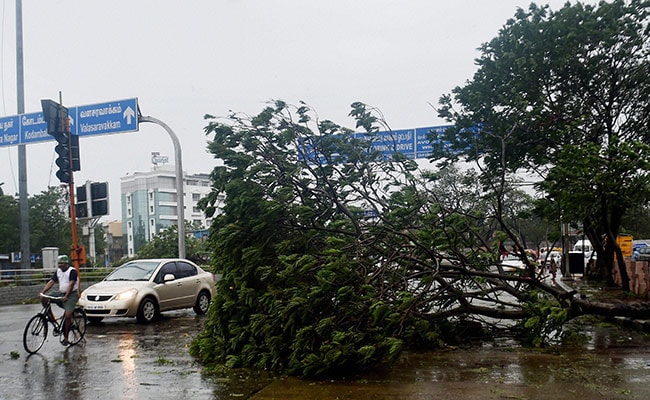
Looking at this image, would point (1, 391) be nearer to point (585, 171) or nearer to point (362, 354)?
point (362, 354)

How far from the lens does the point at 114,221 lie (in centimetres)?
12081

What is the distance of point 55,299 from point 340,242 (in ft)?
17.3

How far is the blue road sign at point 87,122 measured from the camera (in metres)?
18.6

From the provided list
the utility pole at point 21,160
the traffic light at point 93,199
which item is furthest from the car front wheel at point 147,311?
the utility pole at point 21,160

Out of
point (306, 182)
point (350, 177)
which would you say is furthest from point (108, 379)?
point (350, 177)

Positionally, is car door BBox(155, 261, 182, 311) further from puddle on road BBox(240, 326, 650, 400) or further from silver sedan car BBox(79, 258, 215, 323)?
puddle on road BBox(240, 326, 650, 400)

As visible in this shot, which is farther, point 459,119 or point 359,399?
point 459,119

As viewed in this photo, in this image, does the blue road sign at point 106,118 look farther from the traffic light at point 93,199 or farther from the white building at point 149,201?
the white building at point 149,201

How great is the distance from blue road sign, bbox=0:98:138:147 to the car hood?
540 centimetres

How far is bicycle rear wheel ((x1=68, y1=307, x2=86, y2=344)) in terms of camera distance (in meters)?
11.0

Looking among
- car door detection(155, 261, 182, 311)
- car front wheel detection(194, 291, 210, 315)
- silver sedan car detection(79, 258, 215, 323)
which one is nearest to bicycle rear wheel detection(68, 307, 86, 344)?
silver sedan car detection(79, 258, 215, 323)

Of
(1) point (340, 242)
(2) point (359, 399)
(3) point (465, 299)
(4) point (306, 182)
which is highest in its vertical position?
(4) point (306, 182)

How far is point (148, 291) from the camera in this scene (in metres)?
14.7

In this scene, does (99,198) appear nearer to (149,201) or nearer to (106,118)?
(106,118)
